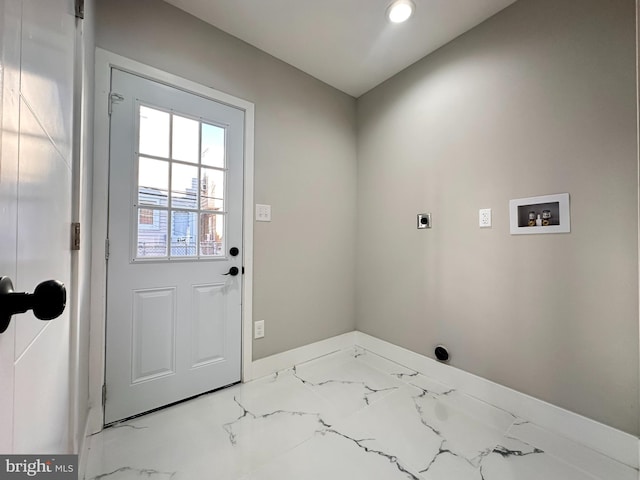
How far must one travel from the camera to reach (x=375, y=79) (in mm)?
2426

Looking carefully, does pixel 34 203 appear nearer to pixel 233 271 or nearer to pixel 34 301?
pixel 34 301

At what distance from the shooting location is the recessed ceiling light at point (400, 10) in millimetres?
1648

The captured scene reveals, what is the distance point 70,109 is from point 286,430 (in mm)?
1699

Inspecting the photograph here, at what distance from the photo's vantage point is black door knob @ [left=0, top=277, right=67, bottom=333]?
0.34 metres

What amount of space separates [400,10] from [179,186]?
1786mm

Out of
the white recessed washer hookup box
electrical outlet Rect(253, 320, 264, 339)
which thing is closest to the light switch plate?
electrical outlet Rect(253, 320, 264, 339)

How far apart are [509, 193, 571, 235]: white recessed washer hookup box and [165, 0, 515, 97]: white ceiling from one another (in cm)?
124

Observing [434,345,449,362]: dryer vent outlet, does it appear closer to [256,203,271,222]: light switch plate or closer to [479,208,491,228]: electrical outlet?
[479,208,491,228]: electrical outlet

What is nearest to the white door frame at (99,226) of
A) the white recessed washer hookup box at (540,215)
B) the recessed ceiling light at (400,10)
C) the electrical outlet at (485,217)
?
the recessed ceiling light at (400,10)

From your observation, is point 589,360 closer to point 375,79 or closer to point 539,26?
point 539,26

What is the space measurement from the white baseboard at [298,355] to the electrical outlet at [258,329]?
0.18 m

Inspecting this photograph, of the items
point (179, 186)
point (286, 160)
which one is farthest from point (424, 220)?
point (179, 186)

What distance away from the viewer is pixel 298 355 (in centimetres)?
225

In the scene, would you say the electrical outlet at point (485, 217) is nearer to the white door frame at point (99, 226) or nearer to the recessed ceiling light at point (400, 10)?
the recessed ceiling light at point (400, 10)
